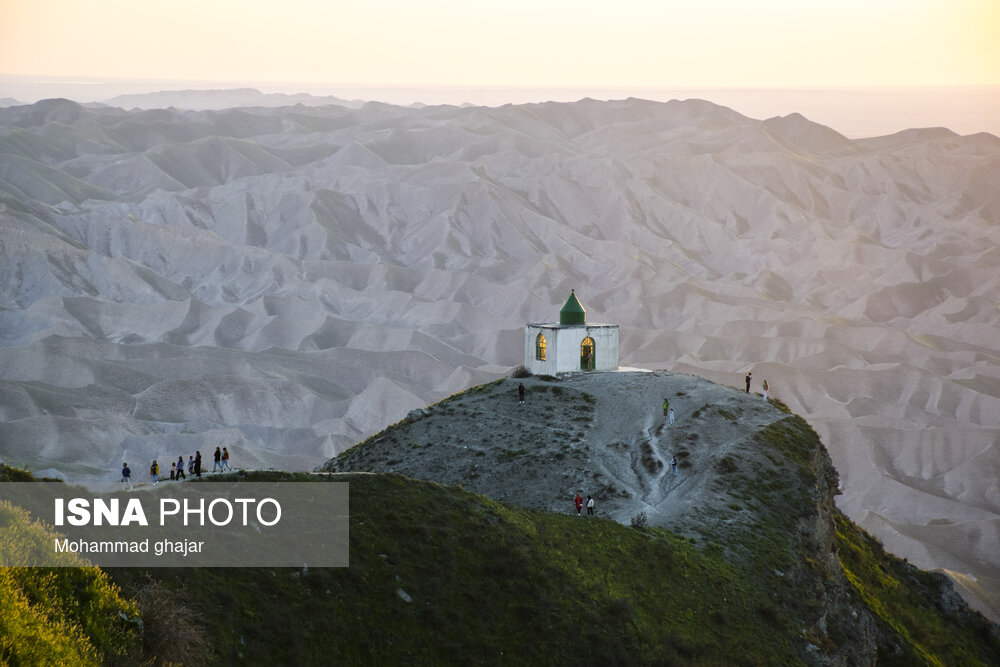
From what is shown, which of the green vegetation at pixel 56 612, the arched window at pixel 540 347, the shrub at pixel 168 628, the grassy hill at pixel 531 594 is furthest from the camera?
the arched window at pixel 540 347

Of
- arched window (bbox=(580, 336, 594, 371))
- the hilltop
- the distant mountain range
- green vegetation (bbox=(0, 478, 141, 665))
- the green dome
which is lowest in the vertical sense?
the distant mountain range

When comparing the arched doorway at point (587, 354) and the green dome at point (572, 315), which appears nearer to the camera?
the arched doorway at point (587, 354)

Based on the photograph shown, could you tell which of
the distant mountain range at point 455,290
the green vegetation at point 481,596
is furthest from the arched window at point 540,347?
the distant mountain range at point 455,290

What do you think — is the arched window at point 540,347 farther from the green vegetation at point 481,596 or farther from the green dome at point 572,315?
the green vegetation at point 481,596

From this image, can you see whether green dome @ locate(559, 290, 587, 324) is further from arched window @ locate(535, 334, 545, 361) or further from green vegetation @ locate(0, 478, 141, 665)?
green vegetation @ locate(0, 478, 141, 665)

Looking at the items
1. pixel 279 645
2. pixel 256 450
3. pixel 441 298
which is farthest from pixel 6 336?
pixel 279 645
